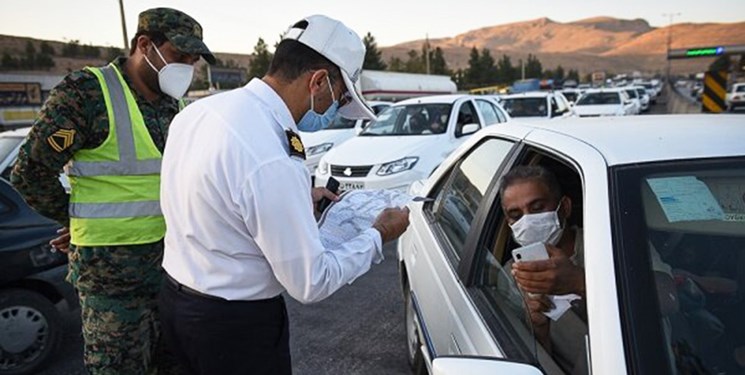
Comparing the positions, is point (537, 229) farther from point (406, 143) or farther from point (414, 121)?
point (414, 121)

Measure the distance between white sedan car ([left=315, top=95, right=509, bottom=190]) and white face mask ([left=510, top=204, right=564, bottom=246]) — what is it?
464cm

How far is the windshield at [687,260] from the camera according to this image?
114 cm

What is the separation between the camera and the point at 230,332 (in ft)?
4.82

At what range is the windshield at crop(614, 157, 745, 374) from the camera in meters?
1.14

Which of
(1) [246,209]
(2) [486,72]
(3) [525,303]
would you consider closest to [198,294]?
(1) [246,209]

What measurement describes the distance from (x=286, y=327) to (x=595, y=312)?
892 mm

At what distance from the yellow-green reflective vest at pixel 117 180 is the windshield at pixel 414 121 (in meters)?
5.74

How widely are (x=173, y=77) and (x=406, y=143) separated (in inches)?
203

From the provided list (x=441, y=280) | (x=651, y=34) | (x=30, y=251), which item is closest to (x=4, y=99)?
(x=30, y=251)

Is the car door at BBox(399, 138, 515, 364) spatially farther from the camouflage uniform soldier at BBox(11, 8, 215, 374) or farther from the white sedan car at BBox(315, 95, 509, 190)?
the white sedan car at BBox(315, 95, 509, 190)

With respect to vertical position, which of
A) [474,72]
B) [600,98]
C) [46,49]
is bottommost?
[600,98]

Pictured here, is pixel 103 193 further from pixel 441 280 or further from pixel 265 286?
pixel 441 280

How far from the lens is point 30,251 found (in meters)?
3.13

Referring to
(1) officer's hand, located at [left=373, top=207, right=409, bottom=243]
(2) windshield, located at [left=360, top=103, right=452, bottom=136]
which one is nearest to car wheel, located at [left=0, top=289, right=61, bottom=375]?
(1) officer's hand, located at [left=373, top=207, right=409, bottom=243]
